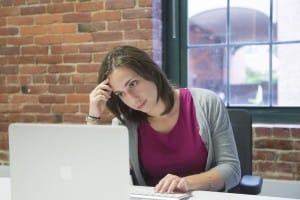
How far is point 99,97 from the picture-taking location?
6.01ft

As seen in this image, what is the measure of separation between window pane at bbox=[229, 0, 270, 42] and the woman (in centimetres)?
104

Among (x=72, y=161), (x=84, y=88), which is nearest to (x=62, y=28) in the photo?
(x=84, y=88)

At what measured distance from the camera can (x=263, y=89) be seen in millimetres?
2736

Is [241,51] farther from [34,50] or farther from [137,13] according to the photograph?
[34,50]

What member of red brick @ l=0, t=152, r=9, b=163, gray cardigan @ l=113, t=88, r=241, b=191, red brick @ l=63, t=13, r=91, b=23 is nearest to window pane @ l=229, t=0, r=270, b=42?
red brick @ l=63, t=13, r=91, b=23

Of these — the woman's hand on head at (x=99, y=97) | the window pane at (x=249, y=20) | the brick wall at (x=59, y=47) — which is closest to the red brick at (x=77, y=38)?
the brick wall at (x=59, y=47)

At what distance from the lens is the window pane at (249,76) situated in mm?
2721

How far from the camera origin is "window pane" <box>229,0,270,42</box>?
8.88ft

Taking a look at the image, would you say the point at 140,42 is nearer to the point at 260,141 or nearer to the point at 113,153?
the point at 260,141

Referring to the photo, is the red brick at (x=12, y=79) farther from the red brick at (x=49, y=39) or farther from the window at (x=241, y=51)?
the window at (x=241, y=51)

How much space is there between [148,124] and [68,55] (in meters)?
1.33

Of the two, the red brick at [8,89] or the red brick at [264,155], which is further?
the red brick at [8,89]

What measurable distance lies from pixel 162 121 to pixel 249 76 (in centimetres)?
111

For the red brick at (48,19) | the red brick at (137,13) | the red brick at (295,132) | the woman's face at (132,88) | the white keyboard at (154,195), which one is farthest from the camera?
the red brick at (48,19)
